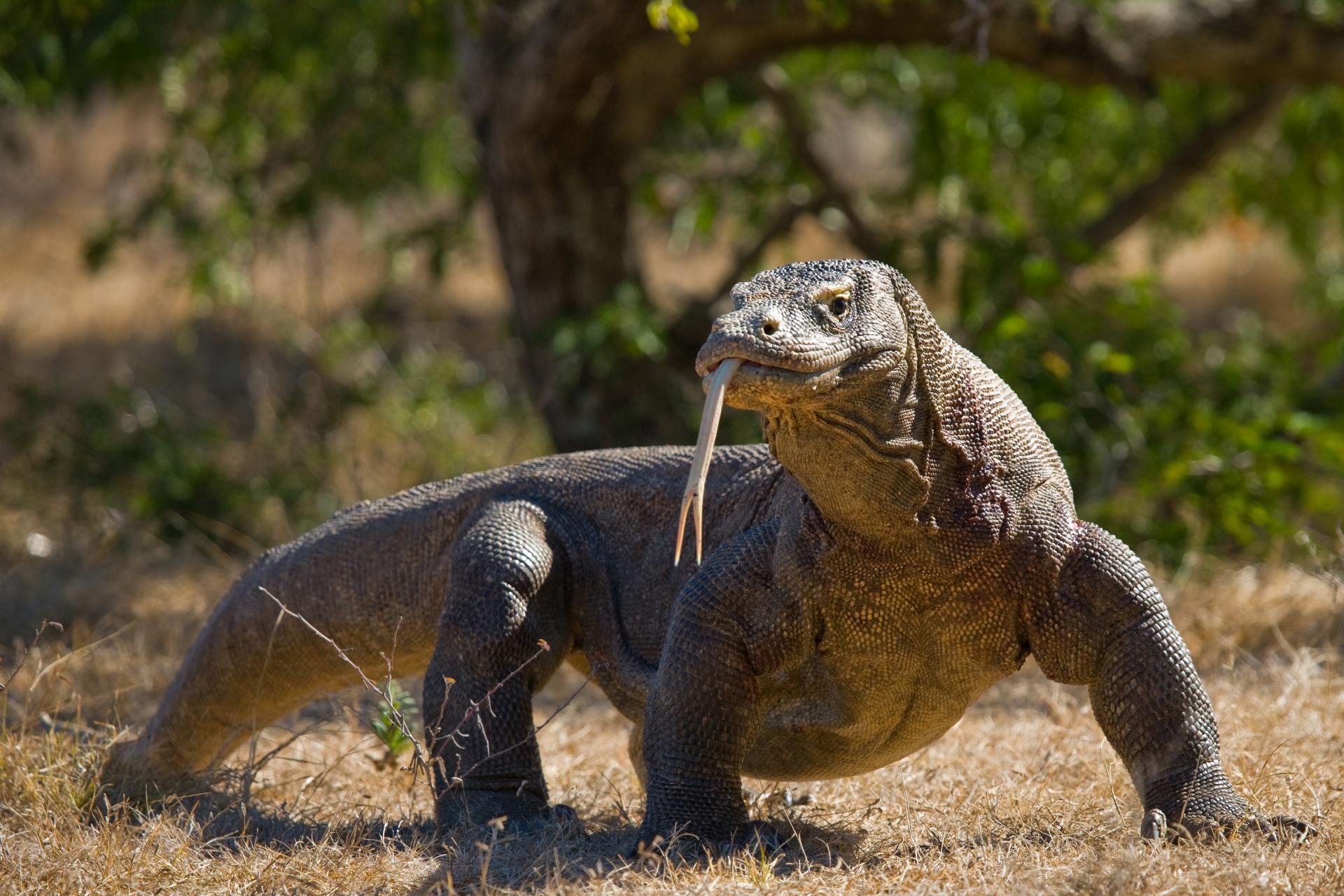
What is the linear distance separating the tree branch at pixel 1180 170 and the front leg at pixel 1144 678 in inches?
225

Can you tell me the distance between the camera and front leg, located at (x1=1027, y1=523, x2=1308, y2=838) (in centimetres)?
296

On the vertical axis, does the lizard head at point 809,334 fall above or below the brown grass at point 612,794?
above

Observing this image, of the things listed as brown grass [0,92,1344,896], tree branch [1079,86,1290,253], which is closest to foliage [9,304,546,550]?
brown grass [0,92,1344,896]

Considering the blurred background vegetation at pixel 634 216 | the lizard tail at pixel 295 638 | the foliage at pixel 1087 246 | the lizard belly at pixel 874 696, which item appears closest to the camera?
the lizard belly at pixel 874 696

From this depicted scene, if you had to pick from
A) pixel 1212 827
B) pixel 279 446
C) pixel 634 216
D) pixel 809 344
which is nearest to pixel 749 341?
pixel 809 344

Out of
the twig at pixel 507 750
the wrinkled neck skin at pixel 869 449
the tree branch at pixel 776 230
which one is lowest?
the tree branch at pixel 776 230

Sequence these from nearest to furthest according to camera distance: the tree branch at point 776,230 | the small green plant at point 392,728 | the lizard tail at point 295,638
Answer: the small green plant at point 392,728 < the lizard tail at point 295,638 < the tree branch at point 776,230

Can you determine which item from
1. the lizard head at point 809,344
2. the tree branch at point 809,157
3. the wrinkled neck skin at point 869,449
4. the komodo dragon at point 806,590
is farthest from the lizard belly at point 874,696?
the tree branch at point 809,157

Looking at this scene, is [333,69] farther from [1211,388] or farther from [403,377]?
[1211,388]

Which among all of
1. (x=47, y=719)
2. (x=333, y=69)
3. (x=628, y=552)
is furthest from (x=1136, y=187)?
(x=47, y=719)

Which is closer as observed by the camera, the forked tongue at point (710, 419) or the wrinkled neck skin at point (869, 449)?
the forked tongue at point (710, 419)

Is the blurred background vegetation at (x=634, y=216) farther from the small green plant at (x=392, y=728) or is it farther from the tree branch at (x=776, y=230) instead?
the small green plant at (x=392, y=728)

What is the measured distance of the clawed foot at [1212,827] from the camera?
9.59 ft

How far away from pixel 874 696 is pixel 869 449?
2.02ft
